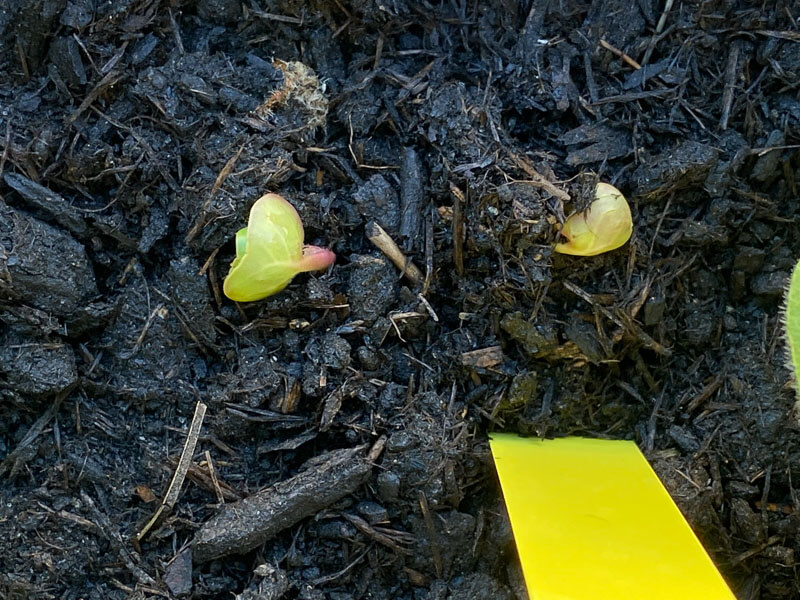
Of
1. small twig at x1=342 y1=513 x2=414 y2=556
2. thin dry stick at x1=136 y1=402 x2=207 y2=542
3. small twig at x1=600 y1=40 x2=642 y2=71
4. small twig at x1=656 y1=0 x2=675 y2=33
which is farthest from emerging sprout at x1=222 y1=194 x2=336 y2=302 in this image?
small twig at x1=656 y1=0 x2=675 y2=33

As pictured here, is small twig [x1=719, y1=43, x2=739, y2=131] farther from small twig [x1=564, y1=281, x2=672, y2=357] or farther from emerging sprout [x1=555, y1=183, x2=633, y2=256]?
small twig [x1=564, y1=281, x2=672, y2=357]

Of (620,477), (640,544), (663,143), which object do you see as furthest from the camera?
(663,143)

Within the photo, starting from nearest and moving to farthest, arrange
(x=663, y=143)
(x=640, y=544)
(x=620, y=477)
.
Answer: (x=640, y=544)
(x=620, y=477)
(x=663, y=143)

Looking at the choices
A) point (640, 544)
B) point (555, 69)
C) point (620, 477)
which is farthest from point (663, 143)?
point (640, 544)

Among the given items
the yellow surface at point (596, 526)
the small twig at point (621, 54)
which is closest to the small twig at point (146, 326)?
the yellow surface at point (596, 526)

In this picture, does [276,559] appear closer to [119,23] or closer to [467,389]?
[467,389]

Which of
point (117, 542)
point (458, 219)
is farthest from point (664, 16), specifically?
point (117, 542)
